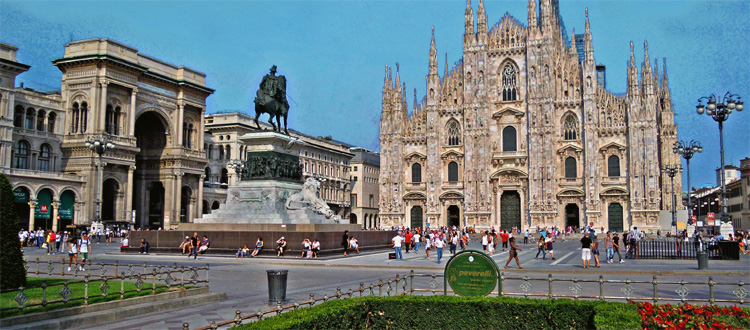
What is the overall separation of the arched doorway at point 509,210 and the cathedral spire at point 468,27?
16.2m

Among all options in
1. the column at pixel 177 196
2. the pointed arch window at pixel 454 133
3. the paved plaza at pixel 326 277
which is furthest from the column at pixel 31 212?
the pointed arch window at pixel 454 133

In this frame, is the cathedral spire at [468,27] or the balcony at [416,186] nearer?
the cathedral spire at [468,27]

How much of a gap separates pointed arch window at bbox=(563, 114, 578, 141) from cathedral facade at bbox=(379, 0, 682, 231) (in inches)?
3.9

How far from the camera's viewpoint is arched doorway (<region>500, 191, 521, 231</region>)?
63344 millimetres

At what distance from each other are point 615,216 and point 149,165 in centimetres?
4675

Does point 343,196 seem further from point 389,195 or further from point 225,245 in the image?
point 225,245

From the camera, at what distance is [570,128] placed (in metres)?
62.1

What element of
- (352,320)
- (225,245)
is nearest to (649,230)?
(225,245)

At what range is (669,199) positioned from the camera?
205 feet

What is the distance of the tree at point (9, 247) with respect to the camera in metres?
11.9

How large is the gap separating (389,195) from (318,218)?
38.5 m

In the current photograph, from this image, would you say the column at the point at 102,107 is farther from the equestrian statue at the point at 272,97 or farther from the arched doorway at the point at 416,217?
the arched doorway at the point at 416,217

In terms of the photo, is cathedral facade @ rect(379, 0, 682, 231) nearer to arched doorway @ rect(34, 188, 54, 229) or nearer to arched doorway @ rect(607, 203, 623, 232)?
arched doorway @ rect(607, 203, 623, 232)

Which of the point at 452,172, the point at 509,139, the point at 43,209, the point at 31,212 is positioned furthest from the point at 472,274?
the point at 452,172
